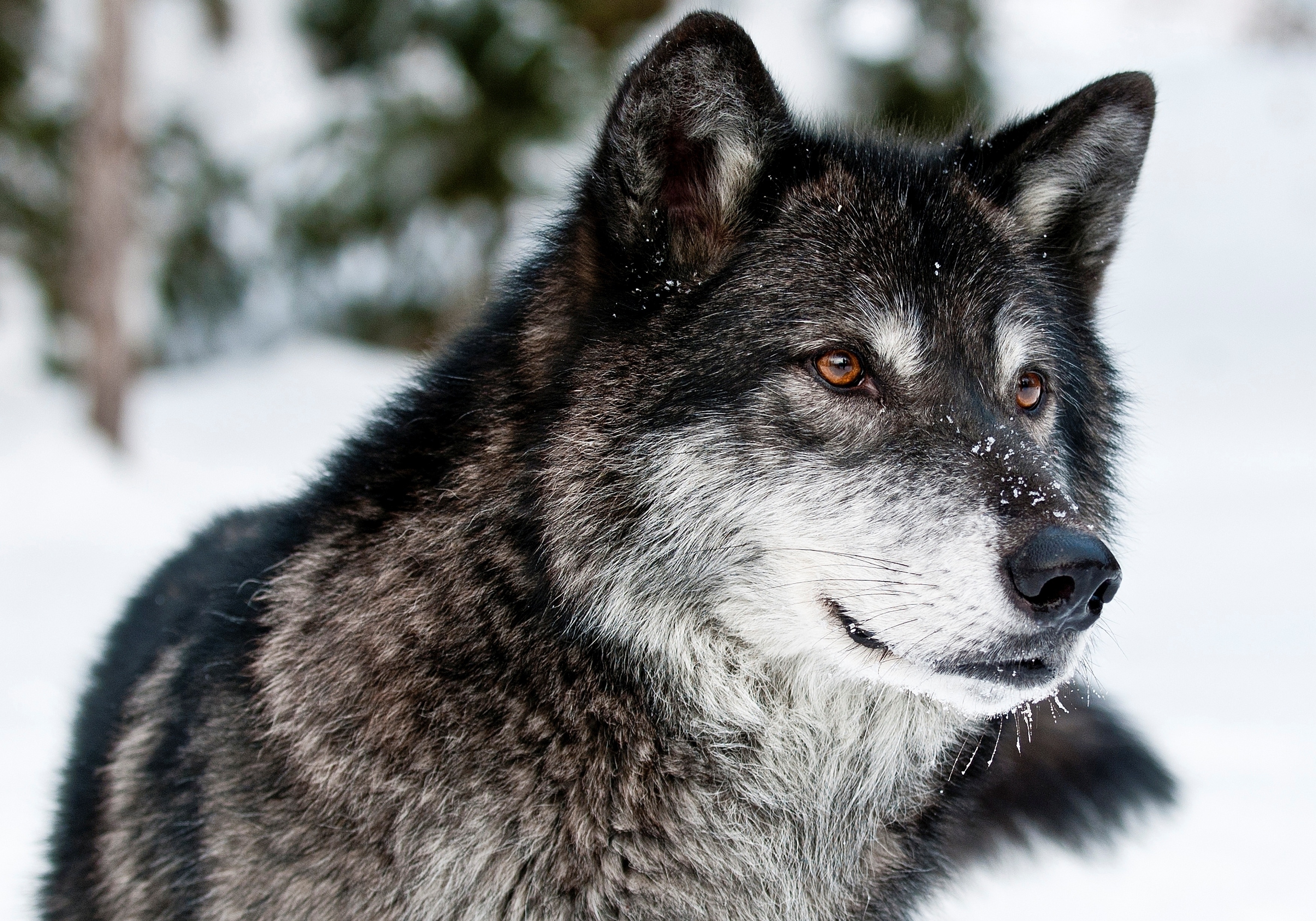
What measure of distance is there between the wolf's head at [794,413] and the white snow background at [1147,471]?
2.15 feet

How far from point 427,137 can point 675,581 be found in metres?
13.3

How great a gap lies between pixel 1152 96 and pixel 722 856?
2.01 m

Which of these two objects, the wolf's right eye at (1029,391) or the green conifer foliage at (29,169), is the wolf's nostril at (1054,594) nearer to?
the wolf's right eye at (1029,391)

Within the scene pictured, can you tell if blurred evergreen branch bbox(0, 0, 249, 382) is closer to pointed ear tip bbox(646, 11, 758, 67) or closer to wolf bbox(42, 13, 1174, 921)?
wolf bbox(42, 13, 1174, 921)

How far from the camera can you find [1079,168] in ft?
9.46

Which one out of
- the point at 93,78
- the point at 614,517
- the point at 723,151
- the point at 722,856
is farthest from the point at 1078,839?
the point at 93,78

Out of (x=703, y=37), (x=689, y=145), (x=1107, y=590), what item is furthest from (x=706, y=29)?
(x=1107, y=590)

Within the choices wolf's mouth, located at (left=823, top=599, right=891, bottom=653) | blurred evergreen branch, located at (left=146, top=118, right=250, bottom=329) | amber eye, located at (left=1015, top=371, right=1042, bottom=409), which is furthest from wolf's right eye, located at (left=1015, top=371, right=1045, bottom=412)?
blurred evergreen branch, located at (left=146, top=118, right=250, bottom=329)

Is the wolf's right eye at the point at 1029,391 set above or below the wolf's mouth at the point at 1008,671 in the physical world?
above

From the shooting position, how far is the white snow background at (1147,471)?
3936 millimetres

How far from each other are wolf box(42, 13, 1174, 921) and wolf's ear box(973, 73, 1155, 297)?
0.22 meters

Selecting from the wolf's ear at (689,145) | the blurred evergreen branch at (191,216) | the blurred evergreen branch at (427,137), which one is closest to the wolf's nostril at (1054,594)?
the wolf's ear at (689,145)

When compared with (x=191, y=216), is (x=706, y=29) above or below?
above

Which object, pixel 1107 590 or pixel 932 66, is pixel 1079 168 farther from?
pixel 932 66
